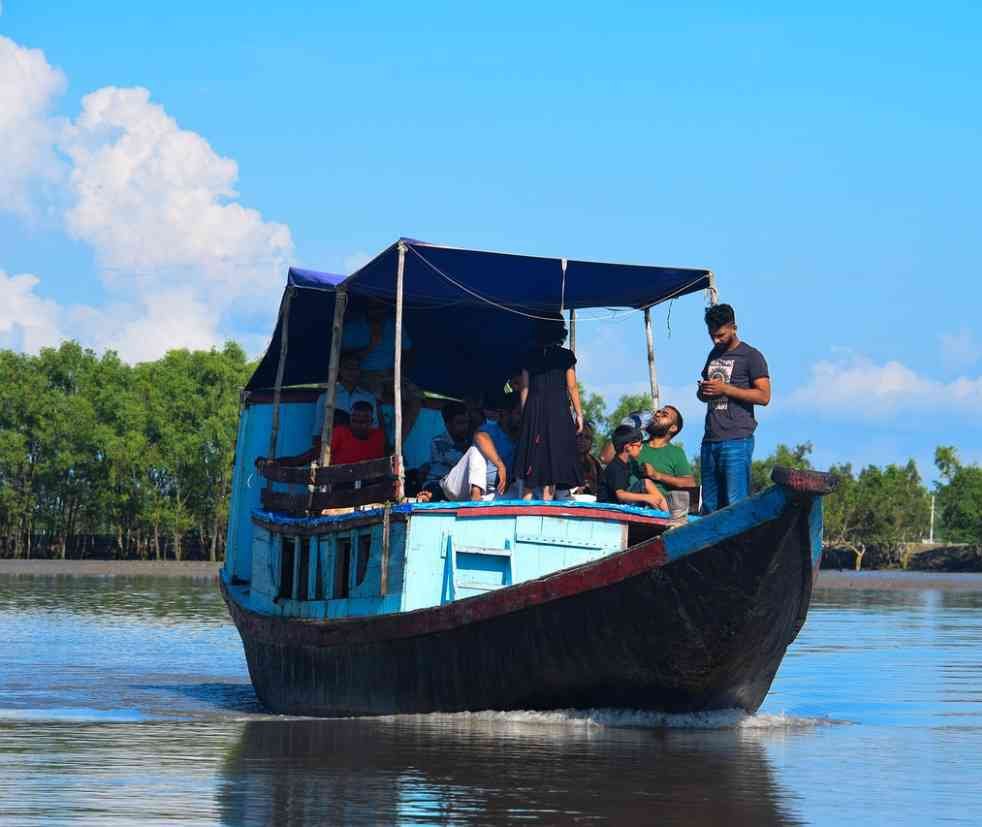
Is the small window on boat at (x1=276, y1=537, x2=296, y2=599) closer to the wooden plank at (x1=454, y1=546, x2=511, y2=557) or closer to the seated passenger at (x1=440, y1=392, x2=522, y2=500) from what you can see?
the seated passenger at (x1=440, y1=392, x2=522, y2=500)

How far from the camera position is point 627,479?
44.0 feet

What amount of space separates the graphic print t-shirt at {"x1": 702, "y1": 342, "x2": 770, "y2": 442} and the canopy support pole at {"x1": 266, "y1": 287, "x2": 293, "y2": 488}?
523 cm

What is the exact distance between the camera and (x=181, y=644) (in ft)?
83.7

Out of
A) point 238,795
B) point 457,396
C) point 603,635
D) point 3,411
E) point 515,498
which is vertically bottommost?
point 238,795

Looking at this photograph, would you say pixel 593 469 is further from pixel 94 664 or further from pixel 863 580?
pixel 863 580

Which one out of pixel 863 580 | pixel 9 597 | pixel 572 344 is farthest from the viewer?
pixel 863 580

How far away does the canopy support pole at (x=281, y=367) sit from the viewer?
52.9 ft

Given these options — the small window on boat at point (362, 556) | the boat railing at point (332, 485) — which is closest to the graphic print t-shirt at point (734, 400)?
the boat railing at point (332, 485)

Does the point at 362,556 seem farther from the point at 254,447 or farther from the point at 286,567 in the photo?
the point at 254,447

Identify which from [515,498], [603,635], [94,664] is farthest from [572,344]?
[94,664]

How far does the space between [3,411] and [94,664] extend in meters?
60.9

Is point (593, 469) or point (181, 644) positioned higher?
point (593, 469)

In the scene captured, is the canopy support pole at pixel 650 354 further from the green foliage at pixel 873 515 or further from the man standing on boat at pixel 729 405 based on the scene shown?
the green foliage at pixel 873 515

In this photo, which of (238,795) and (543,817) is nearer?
(543,817)
